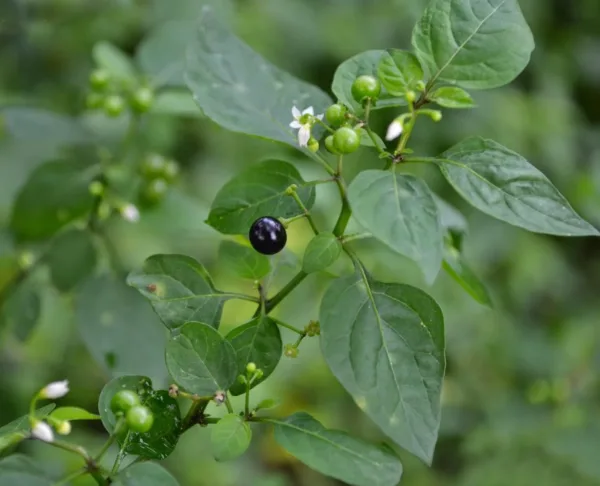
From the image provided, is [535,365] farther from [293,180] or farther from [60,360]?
[293,180]

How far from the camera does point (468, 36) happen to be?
0.97 m

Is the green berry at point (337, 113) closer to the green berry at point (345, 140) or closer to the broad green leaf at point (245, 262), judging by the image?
the green berry at point (345, 140)

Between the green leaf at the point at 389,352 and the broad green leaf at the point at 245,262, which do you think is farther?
the broad green leaf at the point at 245,262

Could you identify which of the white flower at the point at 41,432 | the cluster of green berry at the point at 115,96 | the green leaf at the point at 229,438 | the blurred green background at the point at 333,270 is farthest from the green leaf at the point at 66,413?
the cluster of green berry at the point at 115,96

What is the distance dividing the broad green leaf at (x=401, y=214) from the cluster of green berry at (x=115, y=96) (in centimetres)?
93

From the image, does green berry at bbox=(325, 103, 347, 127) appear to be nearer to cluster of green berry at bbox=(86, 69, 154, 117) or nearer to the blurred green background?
the blurred green background

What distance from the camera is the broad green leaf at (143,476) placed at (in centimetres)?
85

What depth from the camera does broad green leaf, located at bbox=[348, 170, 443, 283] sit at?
815mm

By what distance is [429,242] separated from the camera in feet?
2.73

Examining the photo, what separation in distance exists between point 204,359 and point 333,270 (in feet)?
3.49

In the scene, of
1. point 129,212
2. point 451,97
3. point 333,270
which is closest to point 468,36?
point 451,97

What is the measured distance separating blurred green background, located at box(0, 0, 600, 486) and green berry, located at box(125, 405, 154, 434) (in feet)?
1.27

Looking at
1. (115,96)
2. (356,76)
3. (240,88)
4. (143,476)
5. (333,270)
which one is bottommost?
(333,270)

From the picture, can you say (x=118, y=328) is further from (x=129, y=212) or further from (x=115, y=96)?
(x=115, y=96)
